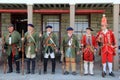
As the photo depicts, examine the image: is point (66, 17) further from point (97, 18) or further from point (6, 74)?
point (6, 74)

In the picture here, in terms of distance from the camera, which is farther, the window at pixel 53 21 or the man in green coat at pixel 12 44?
the window at pixel 53 21

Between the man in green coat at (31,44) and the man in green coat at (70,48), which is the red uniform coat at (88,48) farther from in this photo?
the man in green coat at (31,44)

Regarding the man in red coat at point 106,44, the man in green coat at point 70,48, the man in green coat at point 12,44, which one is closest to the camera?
the man in red coat at point 106,44

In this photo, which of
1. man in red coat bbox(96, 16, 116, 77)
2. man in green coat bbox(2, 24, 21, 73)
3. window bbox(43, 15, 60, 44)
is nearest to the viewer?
man in red coat bbox(96, 16, 116, 77)

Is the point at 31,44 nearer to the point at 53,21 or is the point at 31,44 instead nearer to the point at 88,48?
the point at 88,48

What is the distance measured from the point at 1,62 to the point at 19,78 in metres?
4.15

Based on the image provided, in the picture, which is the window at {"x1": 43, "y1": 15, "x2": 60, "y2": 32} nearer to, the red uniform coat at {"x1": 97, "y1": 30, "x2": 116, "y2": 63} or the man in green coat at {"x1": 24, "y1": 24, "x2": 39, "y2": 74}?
the man in green coat at {"x1": 24, "y1": 24, "x2": 39, "y2": 74}

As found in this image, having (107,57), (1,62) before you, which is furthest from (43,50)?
(1,62)

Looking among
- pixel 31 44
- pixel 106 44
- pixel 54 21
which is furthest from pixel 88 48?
pixel 54 21

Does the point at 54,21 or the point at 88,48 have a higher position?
the point at 54,21

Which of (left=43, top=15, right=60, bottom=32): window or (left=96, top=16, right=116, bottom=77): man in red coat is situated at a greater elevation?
(left=43, top=15, right=60, bottom=32): window

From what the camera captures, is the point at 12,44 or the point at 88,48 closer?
the point at 88,48

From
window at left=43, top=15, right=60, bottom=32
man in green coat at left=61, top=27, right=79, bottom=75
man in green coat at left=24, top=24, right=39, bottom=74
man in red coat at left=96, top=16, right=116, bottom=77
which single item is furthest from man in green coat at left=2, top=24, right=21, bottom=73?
window at left=43, top=15, right=60, bottom=32

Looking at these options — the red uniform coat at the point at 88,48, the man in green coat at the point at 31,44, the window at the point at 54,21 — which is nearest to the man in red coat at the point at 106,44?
the red uniform coat at the point at 88,48
